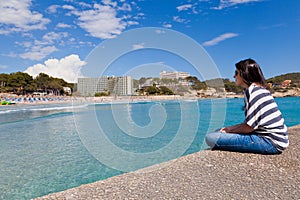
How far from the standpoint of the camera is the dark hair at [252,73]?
2.95 meters

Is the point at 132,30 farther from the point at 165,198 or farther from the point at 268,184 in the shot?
the point at 268,184

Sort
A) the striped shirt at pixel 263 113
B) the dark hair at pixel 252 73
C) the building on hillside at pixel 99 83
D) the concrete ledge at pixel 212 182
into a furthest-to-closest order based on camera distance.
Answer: the building on hillside at pixel 99 83 < the dark hair at pixel 252 73 < the striped shirt at pixel 263 113 < the concrete ledge at pixel 212 182

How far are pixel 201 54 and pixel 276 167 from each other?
2155mm

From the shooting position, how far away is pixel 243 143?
317 centimetres

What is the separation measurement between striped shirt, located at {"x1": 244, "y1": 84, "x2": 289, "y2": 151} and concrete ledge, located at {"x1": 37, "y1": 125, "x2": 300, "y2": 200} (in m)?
0.44

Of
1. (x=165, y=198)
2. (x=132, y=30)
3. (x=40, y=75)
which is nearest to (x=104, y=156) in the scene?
(x=132, y=30)

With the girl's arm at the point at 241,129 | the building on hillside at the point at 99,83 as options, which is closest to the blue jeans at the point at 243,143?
the girl's arm at the point at 241,129

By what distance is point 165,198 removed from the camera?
2.09 m

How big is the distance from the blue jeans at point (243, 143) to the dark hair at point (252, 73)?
2.43ft

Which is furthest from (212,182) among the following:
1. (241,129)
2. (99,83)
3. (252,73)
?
(99,83)

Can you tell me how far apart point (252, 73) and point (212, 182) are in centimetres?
156

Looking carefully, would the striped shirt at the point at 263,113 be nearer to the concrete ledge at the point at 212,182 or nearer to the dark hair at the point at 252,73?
the dark hair at the point at 252,73

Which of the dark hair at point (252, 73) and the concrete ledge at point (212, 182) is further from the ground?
the dark hair at point (252, 73)

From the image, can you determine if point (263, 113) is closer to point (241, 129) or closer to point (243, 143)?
point (241, 129)
